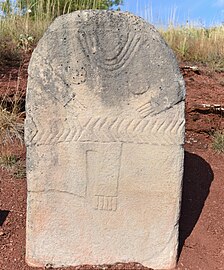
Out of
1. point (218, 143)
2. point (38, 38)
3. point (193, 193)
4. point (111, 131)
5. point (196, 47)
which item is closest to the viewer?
point (111, 131)

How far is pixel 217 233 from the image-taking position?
3.53 metres

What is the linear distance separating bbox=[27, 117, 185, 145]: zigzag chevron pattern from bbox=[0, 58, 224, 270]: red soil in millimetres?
785

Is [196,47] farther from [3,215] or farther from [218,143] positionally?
[3,215]

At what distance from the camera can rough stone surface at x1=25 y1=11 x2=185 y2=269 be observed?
9.39 feet

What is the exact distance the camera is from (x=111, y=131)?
295cm

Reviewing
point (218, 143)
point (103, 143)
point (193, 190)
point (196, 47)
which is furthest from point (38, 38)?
point (103, 143)

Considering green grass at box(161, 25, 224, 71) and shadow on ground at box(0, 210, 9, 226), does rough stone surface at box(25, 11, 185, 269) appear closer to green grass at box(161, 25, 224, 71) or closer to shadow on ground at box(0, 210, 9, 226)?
shadow on ground at box(0, 210, 9, 226)

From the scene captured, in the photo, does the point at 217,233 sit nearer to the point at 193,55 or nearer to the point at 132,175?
the point at 132,175

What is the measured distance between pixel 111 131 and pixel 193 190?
1308 mm

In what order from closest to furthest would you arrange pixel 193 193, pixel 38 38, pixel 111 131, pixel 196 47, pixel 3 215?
pixel 111 131 → pixel 3 215 → pixel 193 193 → pixel 38 38 → pixel 196 47

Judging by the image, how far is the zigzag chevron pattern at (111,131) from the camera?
2.92m

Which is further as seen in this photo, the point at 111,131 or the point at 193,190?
the point at 193,190

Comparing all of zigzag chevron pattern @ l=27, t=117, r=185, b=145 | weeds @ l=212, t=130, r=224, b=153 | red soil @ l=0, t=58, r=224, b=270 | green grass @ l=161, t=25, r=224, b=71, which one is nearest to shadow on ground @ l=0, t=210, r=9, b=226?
red soil @ l=0, t=58, r=224, b=270

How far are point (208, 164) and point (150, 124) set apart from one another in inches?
64.1
